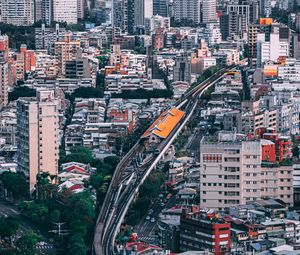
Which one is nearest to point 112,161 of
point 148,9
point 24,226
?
point 24,226

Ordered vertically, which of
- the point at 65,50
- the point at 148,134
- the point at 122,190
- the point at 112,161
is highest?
the point at 65,50

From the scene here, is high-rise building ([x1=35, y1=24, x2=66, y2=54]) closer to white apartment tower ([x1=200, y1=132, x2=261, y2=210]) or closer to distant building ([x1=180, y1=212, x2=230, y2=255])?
white apartment tower ([x1=200, y1=132, x2=261, y2=210])

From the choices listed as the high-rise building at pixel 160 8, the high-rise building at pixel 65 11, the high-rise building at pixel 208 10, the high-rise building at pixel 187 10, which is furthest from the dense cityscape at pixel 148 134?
the high-rise building at pixel 160 8

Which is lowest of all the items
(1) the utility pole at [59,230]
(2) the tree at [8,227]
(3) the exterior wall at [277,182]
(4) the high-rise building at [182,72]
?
(1) the utility pole at [59,230]

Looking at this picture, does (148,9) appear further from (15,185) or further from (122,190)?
(122,190)

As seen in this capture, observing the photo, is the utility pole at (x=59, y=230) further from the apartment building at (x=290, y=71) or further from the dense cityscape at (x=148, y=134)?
the apartment building at (x=290, y=71)

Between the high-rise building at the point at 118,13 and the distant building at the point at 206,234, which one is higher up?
the high-rise building at the point at 118,13
